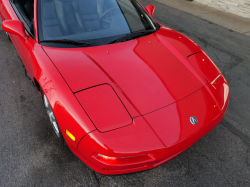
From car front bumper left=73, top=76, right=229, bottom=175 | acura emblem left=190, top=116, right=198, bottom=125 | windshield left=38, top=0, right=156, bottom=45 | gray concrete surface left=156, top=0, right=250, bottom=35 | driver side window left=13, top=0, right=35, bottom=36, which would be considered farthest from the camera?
gray concrete surface left=156, top=0, right=250, bottom=35

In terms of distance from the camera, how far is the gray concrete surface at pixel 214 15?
5.67m

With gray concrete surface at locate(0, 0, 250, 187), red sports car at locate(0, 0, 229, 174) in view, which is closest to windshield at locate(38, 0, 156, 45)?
red sports car at locate(0, 0, 229, 174)

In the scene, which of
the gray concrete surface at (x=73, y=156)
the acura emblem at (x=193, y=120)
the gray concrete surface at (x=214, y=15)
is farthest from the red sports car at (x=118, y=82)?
the gray concrete surface at (x=214, y=15)

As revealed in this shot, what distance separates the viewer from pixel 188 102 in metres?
1.93

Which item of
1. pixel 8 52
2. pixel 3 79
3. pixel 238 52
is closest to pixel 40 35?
pixel 3 79

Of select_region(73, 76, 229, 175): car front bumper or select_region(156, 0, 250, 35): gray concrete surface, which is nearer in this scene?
select_region(73, 76, 229, 175): car front bumper

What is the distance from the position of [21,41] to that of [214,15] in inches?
231

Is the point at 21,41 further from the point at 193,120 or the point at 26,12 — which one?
the point at 193,120

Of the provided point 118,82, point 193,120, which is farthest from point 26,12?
point 193,120

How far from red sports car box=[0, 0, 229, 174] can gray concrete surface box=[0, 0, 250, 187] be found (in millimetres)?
349

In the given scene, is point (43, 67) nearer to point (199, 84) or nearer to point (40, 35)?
point (40, 35)

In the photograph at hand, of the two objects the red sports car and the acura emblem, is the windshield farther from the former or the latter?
the acura emblem

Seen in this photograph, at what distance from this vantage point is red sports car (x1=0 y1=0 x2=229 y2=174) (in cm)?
165

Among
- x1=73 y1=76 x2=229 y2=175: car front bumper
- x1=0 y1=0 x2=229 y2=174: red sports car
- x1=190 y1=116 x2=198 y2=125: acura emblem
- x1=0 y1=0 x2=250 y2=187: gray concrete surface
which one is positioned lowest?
x1=0 y1=0 x2=250 y2=187: gray concrete surface
